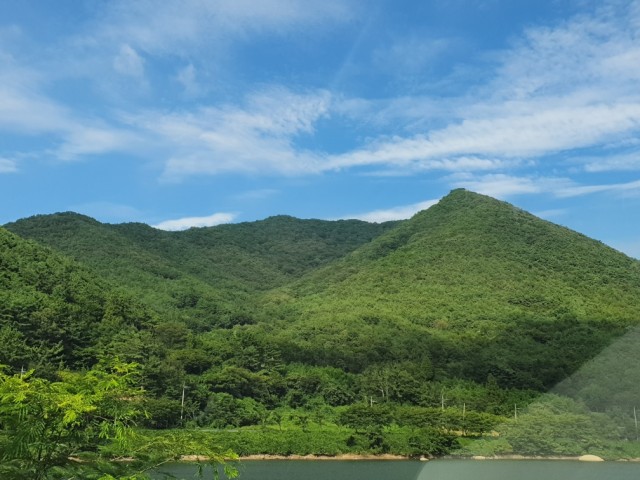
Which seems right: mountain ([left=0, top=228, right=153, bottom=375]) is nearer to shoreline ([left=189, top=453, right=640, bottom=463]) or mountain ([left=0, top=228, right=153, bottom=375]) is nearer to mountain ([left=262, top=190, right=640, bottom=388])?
shoreline ([left=189, top=453, right=640, bottom=463])

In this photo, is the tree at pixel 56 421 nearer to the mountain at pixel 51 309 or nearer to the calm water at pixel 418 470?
the calm water at pixel 418 470

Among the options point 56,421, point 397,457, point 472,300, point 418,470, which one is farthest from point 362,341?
point 56,421

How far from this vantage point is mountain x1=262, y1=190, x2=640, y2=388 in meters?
56.5

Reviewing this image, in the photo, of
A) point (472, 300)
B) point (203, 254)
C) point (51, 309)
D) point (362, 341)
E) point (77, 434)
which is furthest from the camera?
point (203, 254)

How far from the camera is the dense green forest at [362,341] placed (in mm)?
40125

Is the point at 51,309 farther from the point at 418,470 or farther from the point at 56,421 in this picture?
the point at 56,421

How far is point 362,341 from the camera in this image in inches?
2386

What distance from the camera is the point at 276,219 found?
158250 mm

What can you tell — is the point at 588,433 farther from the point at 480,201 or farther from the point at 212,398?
the point at 480,201

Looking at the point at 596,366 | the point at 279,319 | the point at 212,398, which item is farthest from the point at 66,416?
the point at 279,319

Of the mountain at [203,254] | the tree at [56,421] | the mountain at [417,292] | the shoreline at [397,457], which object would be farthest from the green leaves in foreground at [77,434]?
the mountain at [203,254]

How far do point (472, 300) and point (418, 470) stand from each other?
45.0 m

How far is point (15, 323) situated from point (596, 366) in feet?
133

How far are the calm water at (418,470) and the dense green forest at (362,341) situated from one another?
2.80 metres
